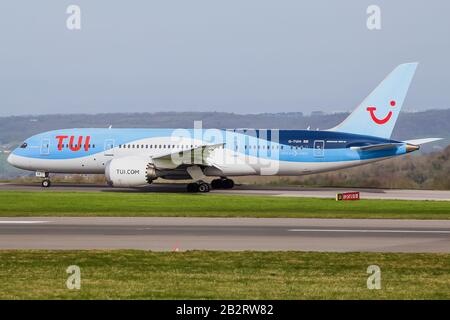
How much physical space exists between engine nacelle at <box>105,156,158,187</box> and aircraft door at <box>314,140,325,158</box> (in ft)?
35.1

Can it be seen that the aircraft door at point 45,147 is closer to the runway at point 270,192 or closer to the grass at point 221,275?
the runway at point 270,192

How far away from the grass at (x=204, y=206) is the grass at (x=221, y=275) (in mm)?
13275

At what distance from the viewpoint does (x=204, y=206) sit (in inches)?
1599

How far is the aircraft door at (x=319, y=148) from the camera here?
177 ft

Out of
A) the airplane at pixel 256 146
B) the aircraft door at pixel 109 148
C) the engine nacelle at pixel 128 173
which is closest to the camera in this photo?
the engine nacelle at pixel 128 173

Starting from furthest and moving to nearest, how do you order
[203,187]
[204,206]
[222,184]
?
[222,184]
[203,187]
[204,206]

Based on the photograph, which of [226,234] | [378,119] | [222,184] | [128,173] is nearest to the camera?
[226,234]

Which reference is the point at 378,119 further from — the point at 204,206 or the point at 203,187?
the point at 204,206

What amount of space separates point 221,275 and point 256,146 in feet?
115

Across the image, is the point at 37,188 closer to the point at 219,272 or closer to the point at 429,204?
the point at 429,204

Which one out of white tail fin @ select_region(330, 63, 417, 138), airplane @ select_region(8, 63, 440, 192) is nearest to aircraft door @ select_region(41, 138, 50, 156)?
airplane @ select_region(8, 63, 440, 192)

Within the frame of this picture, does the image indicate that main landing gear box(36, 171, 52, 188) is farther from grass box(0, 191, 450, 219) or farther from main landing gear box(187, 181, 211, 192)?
main landing gear box(187, 181, 211, 192)

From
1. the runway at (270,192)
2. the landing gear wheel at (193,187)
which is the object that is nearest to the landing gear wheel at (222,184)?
the runway at (270,192)

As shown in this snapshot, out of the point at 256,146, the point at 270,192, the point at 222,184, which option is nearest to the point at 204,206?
the point at 270,192
